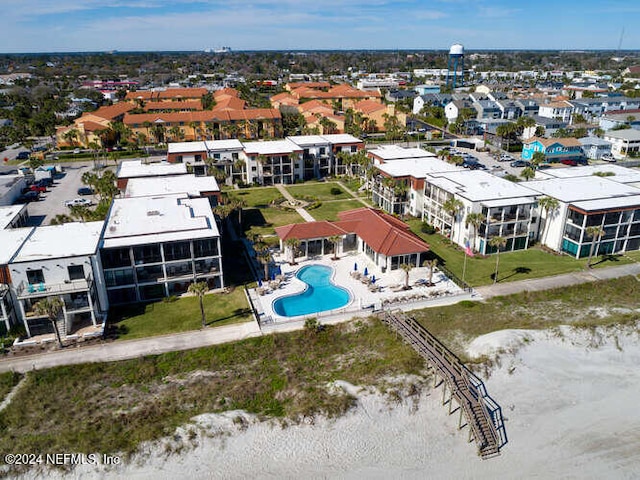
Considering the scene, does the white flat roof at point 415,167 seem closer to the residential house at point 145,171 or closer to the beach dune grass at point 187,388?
the residential house at point 145,171

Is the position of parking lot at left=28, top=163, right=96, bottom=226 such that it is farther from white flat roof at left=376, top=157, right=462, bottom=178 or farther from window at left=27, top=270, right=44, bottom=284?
white flat roof at left=376, top=157, right=462, bottom=178

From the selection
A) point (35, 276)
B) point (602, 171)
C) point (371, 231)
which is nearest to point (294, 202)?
point (371, 231)

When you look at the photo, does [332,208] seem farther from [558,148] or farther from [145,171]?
[558,148]

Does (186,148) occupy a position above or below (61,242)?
above

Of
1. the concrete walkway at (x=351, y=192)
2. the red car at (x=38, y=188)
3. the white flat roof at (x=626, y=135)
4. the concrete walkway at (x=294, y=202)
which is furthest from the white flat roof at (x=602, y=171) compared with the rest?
the red car at (x=38, y=188)

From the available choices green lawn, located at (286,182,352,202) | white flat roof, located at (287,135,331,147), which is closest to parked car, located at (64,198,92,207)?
green lawn, located at (286,182,352,202)

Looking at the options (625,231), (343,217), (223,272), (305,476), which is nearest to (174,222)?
(223,272)
